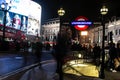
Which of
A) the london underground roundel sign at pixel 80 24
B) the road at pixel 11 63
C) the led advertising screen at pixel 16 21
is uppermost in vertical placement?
the led advertising screen at pixel 16 21

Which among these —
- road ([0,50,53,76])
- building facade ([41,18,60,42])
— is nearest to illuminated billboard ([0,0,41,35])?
building facade ([41,18,60,42])

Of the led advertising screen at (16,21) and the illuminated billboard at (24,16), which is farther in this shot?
the illuminated billboard at (24,16)

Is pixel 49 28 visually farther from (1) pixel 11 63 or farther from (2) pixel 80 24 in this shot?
(2) pixel 80 24

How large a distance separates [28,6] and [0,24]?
85.4 ft

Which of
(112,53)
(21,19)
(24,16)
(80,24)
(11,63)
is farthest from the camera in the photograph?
(24,16)

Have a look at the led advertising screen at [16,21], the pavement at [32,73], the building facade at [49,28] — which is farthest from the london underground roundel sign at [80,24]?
the building facade at [49,28]

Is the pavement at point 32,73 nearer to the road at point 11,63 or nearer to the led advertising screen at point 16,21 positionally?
the road at point 11,63

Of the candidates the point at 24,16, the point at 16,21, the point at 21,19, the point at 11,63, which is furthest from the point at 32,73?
the point at 24,16

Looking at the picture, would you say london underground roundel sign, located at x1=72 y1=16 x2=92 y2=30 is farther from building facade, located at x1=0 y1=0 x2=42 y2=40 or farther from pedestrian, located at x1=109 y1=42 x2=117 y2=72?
building facade, located at x1=0 y1=0 x2=42 y2=40

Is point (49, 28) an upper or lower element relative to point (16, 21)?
upper

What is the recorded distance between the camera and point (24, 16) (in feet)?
293

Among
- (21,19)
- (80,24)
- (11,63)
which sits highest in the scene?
(21,19)

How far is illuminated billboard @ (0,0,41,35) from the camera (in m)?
78.9

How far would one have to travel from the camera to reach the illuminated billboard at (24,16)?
78.9 meters
